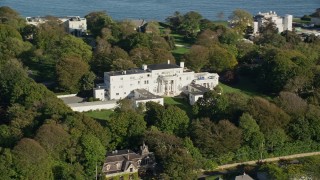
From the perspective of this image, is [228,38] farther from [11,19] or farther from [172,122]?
[172,122]

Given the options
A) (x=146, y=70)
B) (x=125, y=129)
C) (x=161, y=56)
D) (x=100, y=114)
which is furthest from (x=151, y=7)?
(x=125, y=129)

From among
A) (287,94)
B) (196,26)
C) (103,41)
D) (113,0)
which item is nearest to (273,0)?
(113,0)

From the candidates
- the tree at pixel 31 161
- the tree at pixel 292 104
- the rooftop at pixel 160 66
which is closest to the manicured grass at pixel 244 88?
the rooftop at pixel 160 66

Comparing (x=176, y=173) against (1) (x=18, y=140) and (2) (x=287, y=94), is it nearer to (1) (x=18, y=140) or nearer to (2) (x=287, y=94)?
(1) (x=18, y=140)

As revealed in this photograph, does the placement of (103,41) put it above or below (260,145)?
above

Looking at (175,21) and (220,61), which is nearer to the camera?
(220,61)

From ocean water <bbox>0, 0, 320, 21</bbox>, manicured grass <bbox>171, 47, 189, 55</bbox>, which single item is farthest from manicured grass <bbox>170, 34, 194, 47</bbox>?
ocean water <bbox>0, 0, 320, 21</bbox>

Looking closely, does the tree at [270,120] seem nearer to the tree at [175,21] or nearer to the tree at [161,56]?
the tree at [161,56]

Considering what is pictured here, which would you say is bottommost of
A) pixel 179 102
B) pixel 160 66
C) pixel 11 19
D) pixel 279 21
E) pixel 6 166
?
pixel 179 102
